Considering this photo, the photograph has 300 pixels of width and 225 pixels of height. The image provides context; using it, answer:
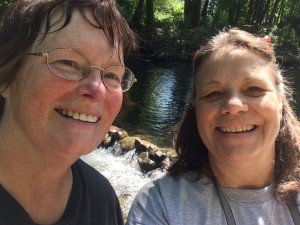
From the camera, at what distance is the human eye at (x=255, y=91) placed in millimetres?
2398

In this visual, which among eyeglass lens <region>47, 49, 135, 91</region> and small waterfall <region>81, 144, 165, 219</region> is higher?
eyeglass lens <region>47, 49, 135, 91</region>

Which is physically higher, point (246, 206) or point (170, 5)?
point (170, 5)

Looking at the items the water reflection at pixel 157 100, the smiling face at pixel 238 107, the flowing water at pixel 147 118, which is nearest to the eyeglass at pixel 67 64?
the smiling face at pixel 238 107

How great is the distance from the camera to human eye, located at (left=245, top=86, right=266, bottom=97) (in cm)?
240

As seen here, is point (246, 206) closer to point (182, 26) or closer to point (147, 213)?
point (147, 213)

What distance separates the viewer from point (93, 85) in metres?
1.89

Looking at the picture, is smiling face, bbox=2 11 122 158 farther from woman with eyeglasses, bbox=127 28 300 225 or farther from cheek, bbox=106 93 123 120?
woman with eyeglasses, bbox=127 28 300 225

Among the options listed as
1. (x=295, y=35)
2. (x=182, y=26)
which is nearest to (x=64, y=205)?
(x=182, y=26)

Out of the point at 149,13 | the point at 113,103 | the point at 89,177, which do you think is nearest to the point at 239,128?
the point at 113,103

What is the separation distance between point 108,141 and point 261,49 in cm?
749

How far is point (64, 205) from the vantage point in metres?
2.13

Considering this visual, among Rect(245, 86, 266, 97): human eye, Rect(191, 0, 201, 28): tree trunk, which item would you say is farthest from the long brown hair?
Rect(191, 0, 201, 28): tree trunk

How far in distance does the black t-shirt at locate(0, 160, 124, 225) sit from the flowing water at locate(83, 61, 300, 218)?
79cm

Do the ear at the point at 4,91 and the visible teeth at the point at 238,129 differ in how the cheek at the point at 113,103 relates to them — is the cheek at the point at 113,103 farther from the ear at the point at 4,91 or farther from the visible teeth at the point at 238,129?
the visible teeth at the point at 238,129
